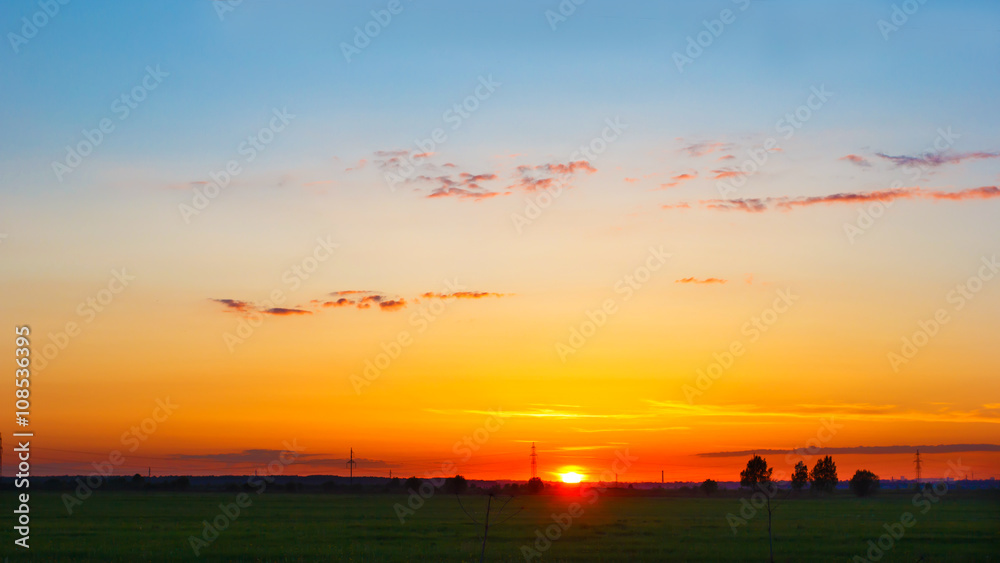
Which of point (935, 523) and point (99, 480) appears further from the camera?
point (99, 480)

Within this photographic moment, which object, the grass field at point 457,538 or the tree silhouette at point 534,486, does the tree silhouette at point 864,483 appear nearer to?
the tree silhouette at point 534,486

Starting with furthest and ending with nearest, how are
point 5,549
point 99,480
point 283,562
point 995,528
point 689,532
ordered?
1. point 99,480
2. point 995,528
3. point 689,532
4. point 5,549
5. point 283,562

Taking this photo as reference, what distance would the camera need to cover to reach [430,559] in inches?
1409

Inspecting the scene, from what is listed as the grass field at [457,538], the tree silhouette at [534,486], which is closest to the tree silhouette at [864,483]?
the tree silhouette at [534,486]

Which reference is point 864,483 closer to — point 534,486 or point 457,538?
point 534,486

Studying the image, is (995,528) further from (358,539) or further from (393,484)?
(393,484)

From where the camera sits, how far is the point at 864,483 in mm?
162875

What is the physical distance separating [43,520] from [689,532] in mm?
42391

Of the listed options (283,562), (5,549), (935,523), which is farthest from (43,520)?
(935,523)

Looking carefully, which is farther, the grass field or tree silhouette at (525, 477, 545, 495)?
tree silhouette at (525, 477, 545, 495)

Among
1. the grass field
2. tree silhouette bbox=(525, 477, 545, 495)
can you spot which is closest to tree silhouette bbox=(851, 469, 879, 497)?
tree silhouette bbox=(525, 477, 545, 495)

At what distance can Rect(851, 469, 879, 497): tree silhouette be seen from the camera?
161 meters

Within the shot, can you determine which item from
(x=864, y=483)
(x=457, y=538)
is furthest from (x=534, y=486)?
(x=457, y=538)

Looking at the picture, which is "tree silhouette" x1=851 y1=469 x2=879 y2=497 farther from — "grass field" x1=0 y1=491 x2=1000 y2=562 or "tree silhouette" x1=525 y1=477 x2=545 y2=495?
"grass field" x1=0 y1=491 x2=1000 y2=562
